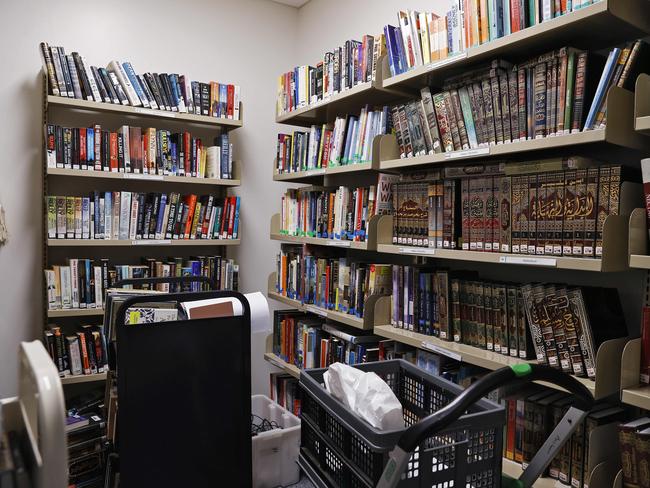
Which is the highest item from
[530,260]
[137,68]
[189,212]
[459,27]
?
[137,68]

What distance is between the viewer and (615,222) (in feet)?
4.77

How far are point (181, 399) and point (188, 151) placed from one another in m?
1.92

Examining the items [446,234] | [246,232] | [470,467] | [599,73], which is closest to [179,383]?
[470,467]

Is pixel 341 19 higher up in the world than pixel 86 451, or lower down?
higher up

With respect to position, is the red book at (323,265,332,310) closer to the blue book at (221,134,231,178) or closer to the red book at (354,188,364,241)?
the red book at (354,188,364,241)

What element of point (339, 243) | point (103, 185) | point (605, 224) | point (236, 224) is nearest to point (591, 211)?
point (605, 224)

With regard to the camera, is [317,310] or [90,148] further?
[90,148]

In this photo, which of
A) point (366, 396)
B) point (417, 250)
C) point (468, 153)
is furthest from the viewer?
point (417, 250)

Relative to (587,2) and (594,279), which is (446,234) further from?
(587,2)

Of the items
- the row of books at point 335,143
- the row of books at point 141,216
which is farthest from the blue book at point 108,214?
the row of books at point 335,143

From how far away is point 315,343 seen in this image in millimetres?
2836

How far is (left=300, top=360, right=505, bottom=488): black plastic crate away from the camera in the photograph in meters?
1.15

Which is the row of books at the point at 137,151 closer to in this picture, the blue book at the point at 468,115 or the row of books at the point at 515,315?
the row of books at the point at 515,315

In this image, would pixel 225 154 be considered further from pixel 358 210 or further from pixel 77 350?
pixel 77 350
